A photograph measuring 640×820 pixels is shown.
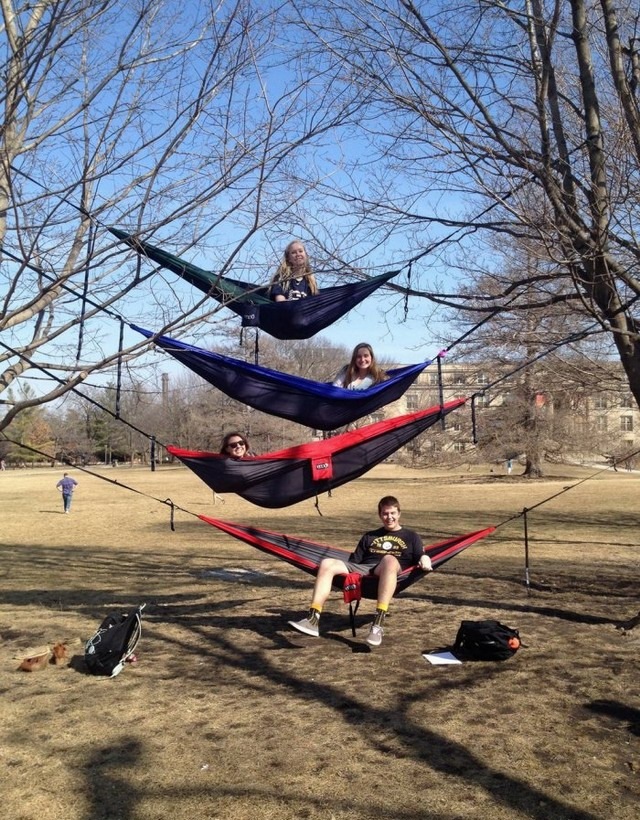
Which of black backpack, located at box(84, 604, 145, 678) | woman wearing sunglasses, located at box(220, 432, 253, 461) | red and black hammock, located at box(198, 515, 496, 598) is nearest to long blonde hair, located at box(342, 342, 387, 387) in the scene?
woman wearing sunglasses, located at box(220, 432, 253, 461)

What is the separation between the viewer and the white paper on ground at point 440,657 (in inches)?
170

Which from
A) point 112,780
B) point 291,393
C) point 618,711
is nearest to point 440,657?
point 618,711

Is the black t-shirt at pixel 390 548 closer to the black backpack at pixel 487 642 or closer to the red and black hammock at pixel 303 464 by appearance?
the red and black hammock at pixel 303 464

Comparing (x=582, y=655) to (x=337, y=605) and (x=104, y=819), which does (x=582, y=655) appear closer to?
(x=337, y=605)

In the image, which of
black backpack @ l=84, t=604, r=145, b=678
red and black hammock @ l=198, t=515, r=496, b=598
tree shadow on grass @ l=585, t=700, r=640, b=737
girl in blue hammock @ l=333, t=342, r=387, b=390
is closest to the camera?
tree shadow on grass @ l=585, t=700, r=640, b=737

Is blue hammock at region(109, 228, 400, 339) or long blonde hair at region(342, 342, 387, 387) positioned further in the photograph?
long blonde hair at region(342, 342, 387, 387)

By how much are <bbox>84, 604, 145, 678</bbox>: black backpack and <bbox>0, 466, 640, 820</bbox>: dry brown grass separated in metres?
0.09

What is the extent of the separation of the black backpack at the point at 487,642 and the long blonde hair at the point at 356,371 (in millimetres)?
1736

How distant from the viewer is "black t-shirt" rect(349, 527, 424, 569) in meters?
5.02

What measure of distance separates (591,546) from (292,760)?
8277 mm

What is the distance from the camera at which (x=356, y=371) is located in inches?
199

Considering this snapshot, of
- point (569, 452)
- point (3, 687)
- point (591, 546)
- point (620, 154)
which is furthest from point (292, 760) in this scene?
point (569, 452)

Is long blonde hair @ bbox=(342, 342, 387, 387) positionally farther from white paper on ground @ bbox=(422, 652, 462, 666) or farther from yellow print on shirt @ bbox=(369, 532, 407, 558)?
white paper on ground @ bbox=(422, 652, 462, 666)

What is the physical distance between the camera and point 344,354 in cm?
3142
